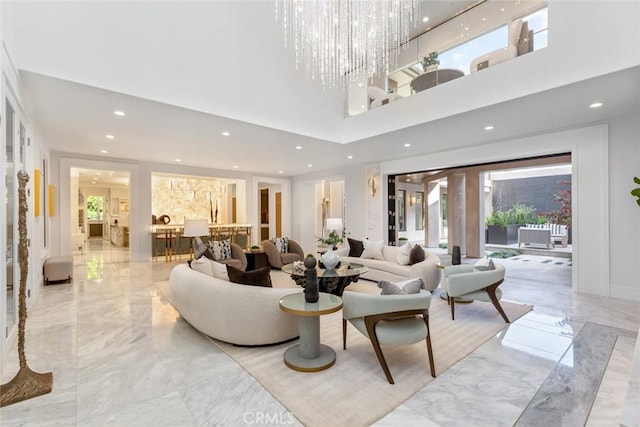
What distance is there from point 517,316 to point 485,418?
2401mm

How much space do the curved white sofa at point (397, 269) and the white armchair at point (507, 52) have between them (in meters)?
3.06

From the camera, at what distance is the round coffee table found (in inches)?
103

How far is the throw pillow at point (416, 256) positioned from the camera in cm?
540

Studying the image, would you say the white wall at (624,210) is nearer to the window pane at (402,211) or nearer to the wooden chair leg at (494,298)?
the wooden chair leg at (494,298)

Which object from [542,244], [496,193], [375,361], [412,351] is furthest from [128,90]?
[496,193]

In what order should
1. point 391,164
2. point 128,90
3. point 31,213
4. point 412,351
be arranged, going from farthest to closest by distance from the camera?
point 391,164
point 31,213
point 128,90
point 412,351

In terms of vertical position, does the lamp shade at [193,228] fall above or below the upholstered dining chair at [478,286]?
above

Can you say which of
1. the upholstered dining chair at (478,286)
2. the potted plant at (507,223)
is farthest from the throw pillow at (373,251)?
the potted plant at (507,223)

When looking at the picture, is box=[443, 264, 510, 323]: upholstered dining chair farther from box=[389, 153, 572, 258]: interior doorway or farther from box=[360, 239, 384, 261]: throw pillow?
box=[389, 153, 572, 258]: interior doorway

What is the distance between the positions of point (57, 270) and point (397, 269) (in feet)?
20.6

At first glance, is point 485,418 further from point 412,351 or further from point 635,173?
point 635,173

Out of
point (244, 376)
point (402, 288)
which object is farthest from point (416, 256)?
point (244, 376)

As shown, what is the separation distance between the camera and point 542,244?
11000 mm

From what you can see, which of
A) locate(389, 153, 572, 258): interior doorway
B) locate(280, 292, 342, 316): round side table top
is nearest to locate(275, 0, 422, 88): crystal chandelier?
locate(280, 292, 342, 316): round side table top
